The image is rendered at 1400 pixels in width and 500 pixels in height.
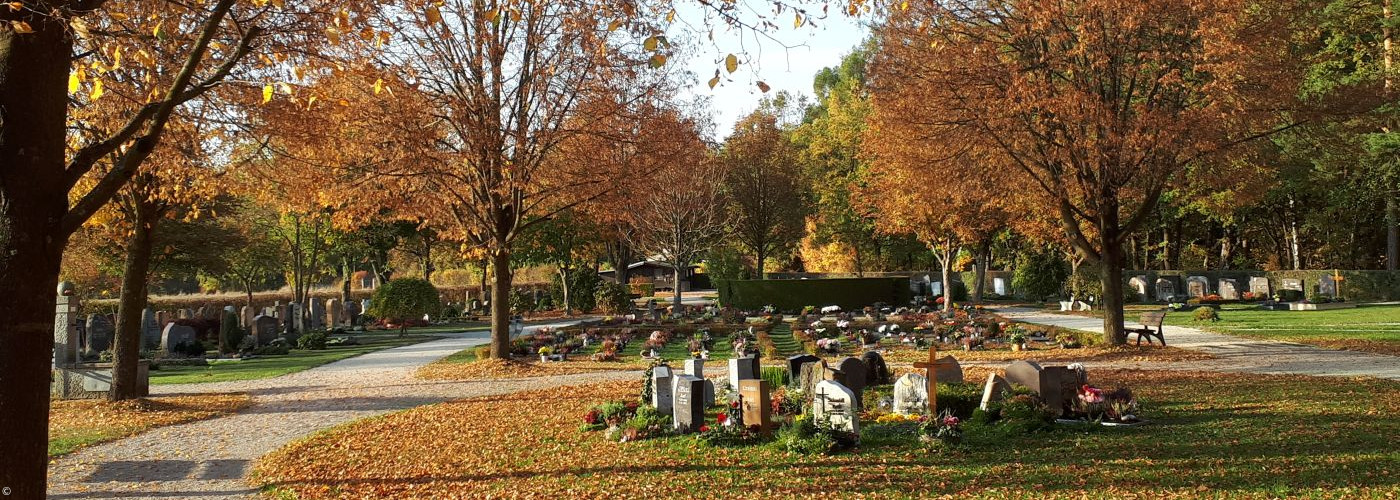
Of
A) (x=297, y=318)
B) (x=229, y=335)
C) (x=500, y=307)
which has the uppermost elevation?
(x=500, y=307)

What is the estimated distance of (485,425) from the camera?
36.4ft

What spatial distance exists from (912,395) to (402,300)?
22.9m

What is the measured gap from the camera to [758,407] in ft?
30.5

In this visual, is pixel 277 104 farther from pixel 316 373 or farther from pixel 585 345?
pixel 585 345

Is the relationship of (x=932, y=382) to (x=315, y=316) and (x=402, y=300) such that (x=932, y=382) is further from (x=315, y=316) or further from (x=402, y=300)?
(x=315, y=316)

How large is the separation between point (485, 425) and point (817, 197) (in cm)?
3959

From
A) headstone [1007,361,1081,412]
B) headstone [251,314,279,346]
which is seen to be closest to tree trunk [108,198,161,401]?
headstone [251,314,279,346]

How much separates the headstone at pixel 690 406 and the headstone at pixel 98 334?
1856 centimetres

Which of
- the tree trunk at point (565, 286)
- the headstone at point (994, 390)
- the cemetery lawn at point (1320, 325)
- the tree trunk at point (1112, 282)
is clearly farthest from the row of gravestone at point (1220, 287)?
the headstone at point (994, 390)

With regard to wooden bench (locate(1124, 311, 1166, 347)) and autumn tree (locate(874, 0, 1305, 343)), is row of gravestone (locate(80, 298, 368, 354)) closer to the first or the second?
autumn tree (locate(874, 0, 1305, 343))

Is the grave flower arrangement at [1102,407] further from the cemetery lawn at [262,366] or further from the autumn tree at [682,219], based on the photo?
the autumn tree at [682,219]

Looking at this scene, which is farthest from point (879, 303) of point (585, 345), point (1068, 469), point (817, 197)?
point (1068, 469)

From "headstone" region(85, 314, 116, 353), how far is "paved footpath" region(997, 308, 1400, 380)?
22.1 metres

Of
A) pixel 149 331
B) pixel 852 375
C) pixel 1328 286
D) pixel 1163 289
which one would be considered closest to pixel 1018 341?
pixel 852 375
